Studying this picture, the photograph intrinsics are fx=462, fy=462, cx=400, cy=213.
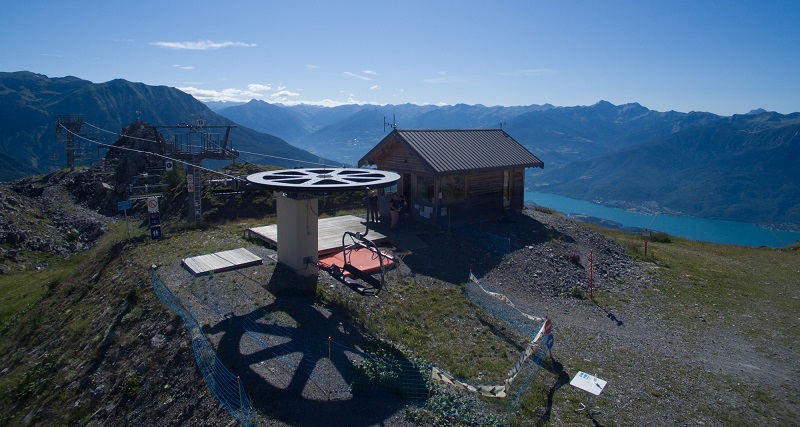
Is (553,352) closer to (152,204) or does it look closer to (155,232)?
(155,232)

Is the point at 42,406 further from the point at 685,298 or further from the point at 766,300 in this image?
the point at 766,300

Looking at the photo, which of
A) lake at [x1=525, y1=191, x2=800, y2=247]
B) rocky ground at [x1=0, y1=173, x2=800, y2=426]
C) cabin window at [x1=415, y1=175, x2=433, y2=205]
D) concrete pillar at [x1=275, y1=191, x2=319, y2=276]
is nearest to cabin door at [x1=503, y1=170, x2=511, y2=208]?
rocky ground at [x1=0, y1=173, x2=800, y2=426]

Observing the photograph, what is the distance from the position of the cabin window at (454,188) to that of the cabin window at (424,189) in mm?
638

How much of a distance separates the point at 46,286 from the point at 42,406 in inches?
454

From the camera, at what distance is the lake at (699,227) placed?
124688 mm

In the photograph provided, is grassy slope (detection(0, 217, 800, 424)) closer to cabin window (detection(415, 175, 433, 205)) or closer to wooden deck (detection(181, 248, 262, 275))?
wooden deck (detection(181, 248, 262, 275))

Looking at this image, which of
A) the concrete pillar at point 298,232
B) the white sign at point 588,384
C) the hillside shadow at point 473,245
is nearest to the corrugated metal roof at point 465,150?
the hillside shadow at point 473,245

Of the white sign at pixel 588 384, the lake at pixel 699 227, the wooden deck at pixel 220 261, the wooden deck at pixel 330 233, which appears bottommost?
the lake at pixel 699 227

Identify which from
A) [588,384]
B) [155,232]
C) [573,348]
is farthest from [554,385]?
[155,232]

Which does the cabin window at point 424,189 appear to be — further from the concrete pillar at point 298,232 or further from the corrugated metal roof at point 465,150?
the concrete pillar at point 298,232

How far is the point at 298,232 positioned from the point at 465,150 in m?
13.0

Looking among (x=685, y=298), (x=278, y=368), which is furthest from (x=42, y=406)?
(x=685, y=298)

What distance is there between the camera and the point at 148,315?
39.1ft

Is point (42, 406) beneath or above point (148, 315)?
beneath
